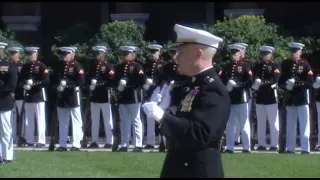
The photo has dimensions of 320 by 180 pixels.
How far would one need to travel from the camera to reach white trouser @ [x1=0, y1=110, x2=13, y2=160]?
45.4 feet

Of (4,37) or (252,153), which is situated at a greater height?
(4,37)

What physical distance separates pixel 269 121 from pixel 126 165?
378 centimetres

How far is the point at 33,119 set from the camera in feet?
57.8

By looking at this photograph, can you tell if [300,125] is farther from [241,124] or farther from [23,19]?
[23,19]

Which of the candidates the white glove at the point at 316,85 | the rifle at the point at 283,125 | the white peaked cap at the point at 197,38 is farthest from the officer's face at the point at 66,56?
the white peaked cap at the point at 197,38

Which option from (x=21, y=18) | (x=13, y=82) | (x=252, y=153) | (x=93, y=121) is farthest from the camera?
(x=21, y=18)

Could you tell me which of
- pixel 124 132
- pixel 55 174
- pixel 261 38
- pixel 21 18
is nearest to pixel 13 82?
pixel 55 174

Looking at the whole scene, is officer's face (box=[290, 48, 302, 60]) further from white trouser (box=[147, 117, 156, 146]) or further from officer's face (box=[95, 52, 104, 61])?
officer's face (box=[95, 52, 104, 61])

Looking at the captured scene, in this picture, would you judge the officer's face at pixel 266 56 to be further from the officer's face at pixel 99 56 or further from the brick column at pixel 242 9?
the brick column at pixel 242 9

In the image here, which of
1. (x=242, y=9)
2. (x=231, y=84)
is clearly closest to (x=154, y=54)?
(x=231, y=84)

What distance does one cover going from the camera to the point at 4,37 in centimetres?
2111

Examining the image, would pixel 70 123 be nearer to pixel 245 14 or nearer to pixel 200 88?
pixel 245 14

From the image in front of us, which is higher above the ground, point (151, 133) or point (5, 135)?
point (5, 135)

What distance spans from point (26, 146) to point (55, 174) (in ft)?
19.2
